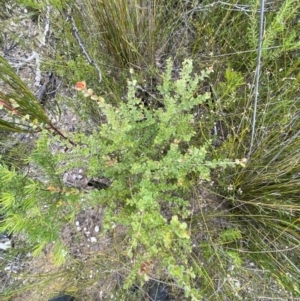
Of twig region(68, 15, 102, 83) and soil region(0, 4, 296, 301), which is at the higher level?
twig region(68, 15, 102, 83)

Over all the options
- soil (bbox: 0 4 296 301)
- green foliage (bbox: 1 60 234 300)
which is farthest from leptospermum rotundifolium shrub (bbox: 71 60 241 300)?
soil (bbox: 0 4 296 301)

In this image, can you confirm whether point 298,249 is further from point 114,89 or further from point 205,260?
point 114,89

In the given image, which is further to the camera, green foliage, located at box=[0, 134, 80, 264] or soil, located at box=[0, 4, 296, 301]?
soil, located at box=[0, 4, 296, 301]

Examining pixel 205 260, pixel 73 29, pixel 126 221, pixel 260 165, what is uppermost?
pixel 73 29

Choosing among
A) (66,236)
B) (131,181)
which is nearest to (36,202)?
(131,181)

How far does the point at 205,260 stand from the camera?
1.36 meters

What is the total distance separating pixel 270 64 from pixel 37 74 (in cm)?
109

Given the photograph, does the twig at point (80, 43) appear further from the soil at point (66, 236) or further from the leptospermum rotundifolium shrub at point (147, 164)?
the leptospermum rotundifolium shrub at point (147, 164)

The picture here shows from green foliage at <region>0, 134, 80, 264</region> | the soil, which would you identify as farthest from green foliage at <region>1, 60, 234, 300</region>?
the soil

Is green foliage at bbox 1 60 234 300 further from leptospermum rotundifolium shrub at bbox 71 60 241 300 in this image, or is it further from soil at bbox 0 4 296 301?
soil at bbox 0 4 296 301

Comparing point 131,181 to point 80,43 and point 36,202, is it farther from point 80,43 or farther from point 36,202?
point 80,43

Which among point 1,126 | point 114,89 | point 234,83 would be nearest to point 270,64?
point 234,83

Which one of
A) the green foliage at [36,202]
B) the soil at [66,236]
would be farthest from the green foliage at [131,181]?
the soil at [66,236]

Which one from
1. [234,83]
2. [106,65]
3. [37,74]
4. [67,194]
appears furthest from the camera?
[37,74]
